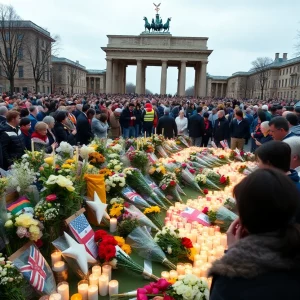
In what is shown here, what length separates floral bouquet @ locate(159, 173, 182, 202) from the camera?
4.91 metres

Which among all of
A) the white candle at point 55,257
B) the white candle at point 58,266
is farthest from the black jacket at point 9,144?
the white candle at point 58,266

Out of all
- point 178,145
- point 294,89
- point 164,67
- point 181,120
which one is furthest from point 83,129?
point 294,89

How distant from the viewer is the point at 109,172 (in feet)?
13.9

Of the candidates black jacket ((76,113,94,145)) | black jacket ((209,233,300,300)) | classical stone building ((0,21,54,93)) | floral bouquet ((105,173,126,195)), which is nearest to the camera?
black jacket ((209,233,300,300))

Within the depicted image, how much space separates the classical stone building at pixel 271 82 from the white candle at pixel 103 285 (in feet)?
235

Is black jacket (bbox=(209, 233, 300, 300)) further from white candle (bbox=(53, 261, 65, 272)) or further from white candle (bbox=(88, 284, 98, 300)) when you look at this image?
white candle (bbox=(53, 261, 65, 272))

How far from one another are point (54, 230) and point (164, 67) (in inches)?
2090

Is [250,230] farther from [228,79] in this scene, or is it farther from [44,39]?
[228,79]

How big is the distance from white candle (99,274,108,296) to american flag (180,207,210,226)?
1.58m

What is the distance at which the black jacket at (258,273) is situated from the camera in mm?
1141

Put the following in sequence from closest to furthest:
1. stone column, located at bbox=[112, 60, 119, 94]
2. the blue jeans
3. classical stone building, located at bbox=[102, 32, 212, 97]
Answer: the blue jeans, classical stone building, located at bbox=[102, 32, 212, 97], stone column, located at bbox=[112, 60, 119, 94]

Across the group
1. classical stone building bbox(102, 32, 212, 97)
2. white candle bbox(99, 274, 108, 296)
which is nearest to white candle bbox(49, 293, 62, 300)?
white candle bbox(99, 274, 108, 296)

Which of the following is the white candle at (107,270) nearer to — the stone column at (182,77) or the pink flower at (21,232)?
the pink flower at (21,232)

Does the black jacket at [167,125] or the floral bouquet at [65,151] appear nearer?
the floral bouquet at [65,151]
